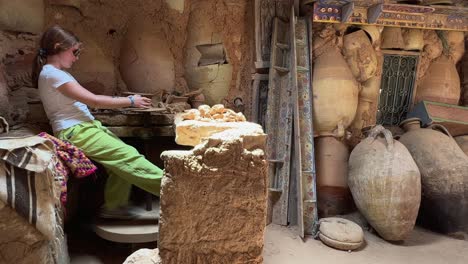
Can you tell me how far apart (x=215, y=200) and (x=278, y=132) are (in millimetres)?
2049

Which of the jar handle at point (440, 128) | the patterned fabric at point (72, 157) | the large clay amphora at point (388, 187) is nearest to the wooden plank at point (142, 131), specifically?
the patterned fabric at point (72, 157)

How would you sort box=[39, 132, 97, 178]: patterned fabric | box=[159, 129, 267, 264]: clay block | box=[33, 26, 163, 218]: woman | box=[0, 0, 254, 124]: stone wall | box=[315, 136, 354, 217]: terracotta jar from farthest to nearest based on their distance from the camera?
box=[315, 136, 354, 217]: terracotta jar, box=[0, 0, 254, 124]: stone wall, box=[33, 26, 163, 218]: woman, box=[39, 132, 97, 178]: patterned fabric, box=[159, 129, 267, 264]: clay block

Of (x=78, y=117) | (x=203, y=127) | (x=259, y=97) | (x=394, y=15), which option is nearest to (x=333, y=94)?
(x=259, y=97)

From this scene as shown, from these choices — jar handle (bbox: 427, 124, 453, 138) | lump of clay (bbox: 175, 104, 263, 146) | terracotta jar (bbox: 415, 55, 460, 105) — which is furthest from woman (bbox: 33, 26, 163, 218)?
terracotta jar (bbox: 415, 55, 460, 105)

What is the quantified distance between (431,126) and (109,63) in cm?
347

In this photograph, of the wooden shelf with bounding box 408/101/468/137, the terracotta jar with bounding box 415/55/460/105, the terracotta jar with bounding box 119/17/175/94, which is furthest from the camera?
the terracotta jar with bounding box 415/55/460/105

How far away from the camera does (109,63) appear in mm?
3291

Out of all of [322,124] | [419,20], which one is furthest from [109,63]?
[419,20]

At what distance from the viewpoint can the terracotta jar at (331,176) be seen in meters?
3.71

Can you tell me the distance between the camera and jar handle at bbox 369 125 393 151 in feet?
11.2

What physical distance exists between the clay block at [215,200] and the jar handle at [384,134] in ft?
7.27

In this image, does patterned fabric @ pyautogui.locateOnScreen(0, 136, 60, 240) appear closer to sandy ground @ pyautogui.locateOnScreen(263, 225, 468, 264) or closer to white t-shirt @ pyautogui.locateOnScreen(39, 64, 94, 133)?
white t-shirt @ pyautogui.locateOnScreen(39, 64, 94, 133)

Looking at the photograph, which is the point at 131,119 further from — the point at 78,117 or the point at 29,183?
the point at 29,183

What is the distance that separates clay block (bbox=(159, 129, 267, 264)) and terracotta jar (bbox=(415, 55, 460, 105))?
3.30 m
